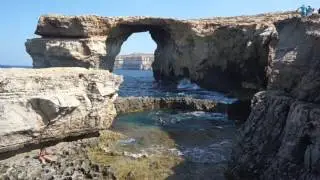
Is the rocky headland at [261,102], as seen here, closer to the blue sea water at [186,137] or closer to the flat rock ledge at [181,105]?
the flat rock ledge at [181,105]

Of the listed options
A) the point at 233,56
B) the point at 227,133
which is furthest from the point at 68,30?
the point at 227,133

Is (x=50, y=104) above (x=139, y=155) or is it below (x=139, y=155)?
above

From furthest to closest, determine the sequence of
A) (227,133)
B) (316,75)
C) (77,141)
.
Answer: (227,133)
(77,141)
(316,75)

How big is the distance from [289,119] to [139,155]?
30.0ft

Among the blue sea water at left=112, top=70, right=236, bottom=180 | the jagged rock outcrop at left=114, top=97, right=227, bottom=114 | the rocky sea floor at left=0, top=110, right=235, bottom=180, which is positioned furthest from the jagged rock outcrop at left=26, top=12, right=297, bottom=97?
the rocky sea floor at left=0, top=110, right=235, bottom=180

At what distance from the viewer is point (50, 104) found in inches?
760

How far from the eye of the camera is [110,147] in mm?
23016

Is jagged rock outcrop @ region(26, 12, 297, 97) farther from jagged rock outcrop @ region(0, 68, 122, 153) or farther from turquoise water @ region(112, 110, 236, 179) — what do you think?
jagged rock outcrop @ region(0, 68, 122, 153)

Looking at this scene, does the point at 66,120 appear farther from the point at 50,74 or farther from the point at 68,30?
the point at 68,30

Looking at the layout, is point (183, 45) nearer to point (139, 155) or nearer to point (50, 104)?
point (139, 155)

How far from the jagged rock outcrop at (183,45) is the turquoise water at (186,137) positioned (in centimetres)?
1139

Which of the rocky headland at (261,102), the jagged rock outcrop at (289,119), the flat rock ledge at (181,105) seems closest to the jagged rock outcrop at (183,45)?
the rocky headland at (261,102)

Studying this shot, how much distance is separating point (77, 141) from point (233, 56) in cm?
2873

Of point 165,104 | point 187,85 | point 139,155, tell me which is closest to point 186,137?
point 139,155
